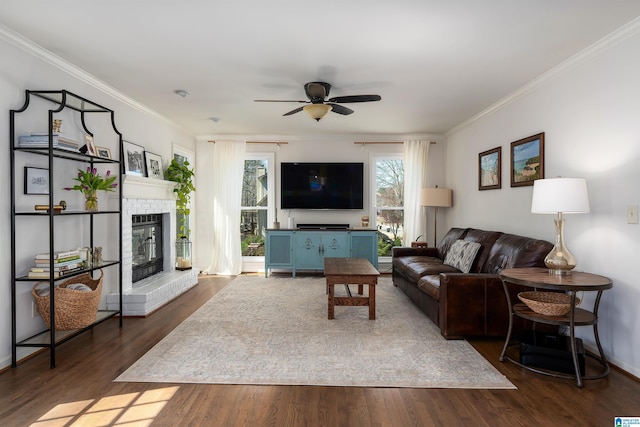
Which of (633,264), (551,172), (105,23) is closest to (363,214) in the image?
(551,172)

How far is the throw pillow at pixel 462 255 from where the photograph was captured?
4070mm

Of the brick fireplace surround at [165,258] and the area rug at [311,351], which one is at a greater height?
the brick fireplace surround at [165,258]

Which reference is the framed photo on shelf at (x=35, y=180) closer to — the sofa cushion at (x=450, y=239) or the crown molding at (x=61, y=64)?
the crown molding at (x=61, y=64)

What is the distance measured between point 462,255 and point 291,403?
9.40ft

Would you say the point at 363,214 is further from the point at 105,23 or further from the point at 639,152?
the point at 105,23

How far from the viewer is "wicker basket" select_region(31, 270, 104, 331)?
9.34ft

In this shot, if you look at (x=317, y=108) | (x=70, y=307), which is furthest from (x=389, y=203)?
(x=70, y=307)

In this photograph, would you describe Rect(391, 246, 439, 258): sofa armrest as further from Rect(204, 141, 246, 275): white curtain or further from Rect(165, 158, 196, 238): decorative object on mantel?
Rect(165, 158, 196, 238): decorative object on mantel

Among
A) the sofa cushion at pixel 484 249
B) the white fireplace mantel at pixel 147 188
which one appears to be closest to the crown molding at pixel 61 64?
the white fireplace mantel at pixel 147 188

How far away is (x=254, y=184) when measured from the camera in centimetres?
659

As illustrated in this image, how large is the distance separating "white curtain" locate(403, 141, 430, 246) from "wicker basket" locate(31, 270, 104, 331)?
15.5 feet

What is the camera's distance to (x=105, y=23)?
2.53 m

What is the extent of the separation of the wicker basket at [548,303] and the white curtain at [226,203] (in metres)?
4.69

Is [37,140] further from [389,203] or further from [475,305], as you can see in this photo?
[389,203]
